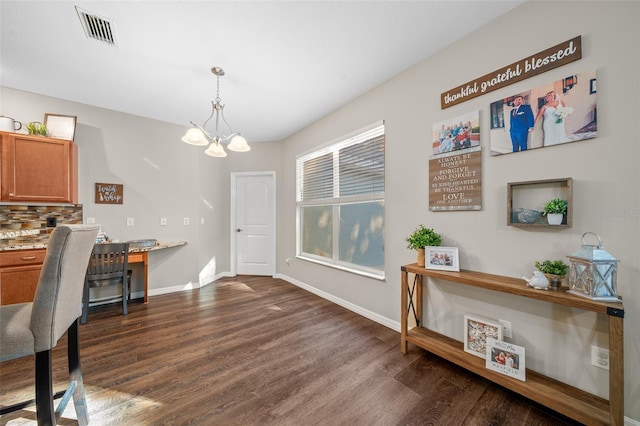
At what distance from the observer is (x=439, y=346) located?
1.90 meters

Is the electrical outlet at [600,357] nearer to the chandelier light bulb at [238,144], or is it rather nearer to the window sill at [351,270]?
the window sill at [351,270]

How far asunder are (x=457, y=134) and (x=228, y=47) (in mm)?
2171

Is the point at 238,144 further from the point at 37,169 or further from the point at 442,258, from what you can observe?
the point at 37,169

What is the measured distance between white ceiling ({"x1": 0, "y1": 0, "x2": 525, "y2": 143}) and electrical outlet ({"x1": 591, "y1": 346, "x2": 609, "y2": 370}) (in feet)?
7.74

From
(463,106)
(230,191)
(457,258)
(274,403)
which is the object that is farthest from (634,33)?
(230,191)

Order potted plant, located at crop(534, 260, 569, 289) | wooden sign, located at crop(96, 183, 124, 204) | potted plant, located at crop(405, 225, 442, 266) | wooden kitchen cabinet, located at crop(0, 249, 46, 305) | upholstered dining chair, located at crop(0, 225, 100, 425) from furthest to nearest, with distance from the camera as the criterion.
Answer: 1. wooden sign, located at crop(96, 183, 124, 204)
2. wooden kitchen cabinet, located at crop(0, 249, 46, 305)
3. potted plant, located at crop(405, 225, 442, 266)
4. potted plant, located at crop(534, 260, 569, 289)
5. upholstered dining chair, located at crop(0, 225, 100, 425)

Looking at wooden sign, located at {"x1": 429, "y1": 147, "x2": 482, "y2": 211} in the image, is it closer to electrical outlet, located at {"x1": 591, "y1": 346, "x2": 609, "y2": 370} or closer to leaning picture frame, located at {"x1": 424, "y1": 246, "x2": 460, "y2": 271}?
leaning picture frame, located at {"x1": 424, "y1": 246, "x2": 460, "y2": 271}

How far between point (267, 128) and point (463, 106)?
301cm

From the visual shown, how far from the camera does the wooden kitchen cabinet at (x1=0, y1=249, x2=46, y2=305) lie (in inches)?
95.0

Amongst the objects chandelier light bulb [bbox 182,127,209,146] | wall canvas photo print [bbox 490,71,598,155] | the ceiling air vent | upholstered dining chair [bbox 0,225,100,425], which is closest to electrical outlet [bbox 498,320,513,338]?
wall canvas photo print [bbox 490,71,598,155]

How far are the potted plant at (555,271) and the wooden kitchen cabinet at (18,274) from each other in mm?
4514

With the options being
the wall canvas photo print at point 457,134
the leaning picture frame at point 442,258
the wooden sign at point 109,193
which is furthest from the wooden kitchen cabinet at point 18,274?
the wall canvas photo print at point 457,134

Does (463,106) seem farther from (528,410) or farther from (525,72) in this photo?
(528,410)

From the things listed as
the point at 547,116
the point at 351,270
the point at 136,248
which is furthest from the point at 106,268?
the point at 547,116
